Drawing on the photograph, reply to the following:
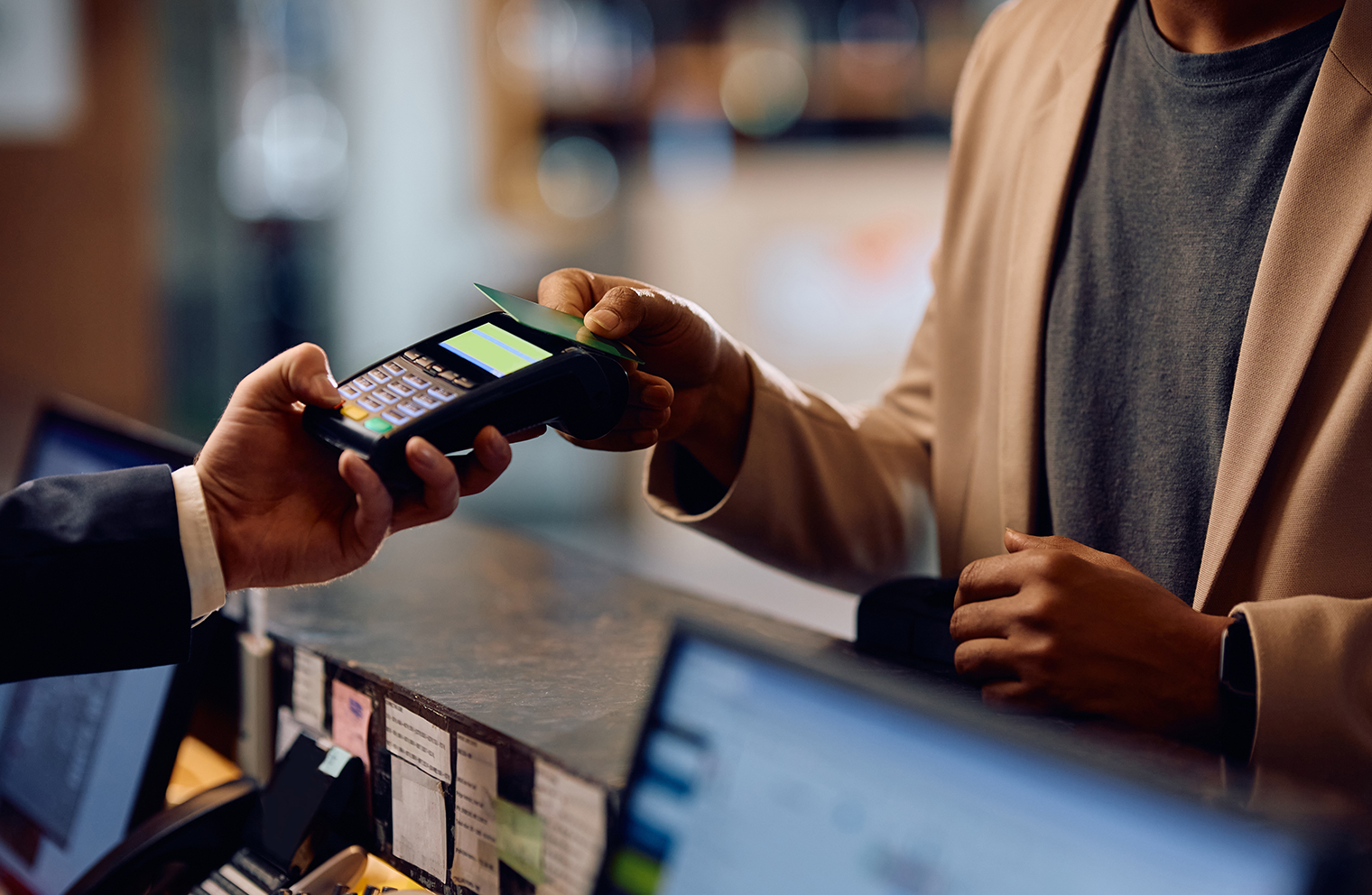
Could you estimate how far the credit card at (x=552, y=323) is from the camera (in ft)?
2.62

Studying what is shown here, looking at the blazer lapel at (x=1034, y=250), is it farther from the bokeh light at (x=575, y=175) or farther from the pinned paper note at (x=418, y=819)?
the bokeh light at (x=575, y=175)

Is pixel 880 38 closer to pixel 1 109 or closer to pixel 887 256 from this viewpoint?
pixel 887 256

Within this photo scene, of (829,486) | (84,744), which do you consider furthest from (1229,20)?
(84,744)

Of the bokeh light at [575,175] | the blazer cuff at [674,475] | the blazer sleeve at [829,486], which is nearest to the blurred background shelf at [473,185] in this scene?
the bokeh light at [575,175]

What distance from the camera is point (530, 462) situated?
464cm

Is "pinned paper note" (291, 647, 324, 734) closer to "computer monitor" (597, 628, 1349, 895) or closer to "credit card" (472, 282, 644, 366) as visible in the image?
"credit card" (472, 282, 644, 366)

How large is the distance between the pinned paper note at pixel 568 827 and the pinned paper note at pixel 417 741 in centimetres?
10

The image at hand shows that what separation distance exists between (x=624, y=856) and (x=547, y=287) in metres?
0.54

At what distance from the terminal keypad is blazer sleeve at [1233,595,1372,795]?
0.55 metres

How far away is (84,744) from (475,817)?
46cm

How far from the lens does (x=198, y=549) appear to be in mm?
745

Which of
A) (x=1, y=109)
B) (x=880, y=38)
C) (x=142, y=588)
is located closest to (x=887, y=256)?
(x=880, y=38)

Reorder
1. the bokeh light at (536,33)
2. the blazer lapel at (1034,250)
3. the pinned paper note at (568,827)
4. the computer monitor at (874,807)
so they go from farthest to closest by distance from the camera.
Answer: the bokeh light at (536,33)
the blazer lapel at (1034,250)
the pinned paper note at (568,827)
the computer monitor at (874,807)

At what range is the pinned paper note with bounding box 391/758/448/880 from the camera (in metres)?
0.73
